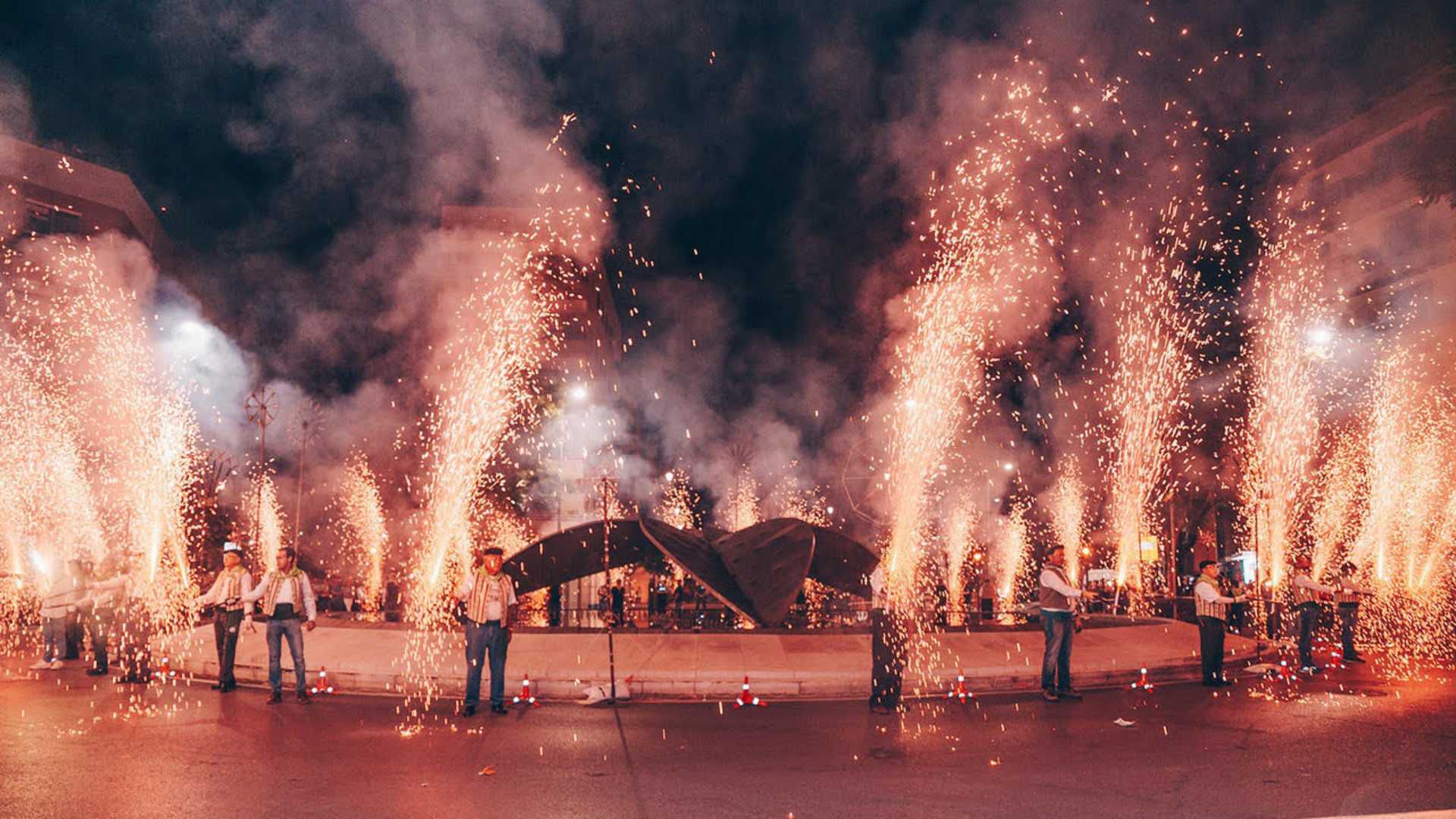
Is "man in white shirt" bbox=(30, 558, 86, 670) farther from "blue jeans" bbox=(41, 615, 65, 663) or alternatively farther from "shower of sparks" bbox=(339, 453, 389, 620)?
"shower of sparks" bbox=(339, 453, 389, 620)

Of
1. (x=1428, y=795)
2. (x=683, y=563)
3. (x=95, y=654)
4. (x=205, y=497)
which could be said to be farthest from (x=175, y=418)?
(x=1428, y=795)

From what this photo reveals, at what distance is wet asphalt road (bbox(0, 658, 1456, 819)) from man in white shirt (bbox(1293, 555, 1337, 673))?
2190 mm

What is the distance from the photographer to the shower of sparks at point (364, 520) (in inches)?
1754

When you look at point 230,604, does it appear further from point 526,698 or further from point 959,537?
point 959,537

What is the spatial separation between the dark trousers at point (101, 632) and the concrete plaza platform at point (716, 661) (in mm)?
720

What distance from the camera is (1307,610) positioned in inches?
472

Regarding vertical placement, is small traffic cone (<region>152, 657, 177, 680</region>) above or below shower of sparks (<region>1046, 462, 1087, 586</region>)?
below

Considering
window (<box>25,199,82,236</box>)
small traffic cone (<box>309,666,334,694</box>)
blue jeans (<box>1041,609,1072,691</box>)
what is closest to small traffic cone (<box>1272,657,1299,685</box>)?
blue jeans (<box>1041,609,1072,691</box>)

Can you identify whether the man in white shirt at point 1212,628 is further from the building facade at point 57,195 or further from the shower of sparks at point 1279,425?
the building facade at point 57,195

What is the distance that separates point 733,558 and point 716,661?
457 cm

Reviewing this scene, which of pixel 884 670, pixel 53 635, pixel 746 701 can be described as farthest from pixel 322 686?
pixel 884 670

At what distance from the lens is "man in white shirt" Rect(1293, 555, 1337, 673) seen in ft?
38.5

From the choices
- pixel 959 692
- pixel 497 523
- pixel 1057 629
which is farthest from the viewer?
pixel 497 523

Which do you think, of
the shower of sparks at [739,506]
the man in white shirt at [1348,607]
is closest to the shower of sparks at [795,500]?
the shower of sparks at [739,506]
